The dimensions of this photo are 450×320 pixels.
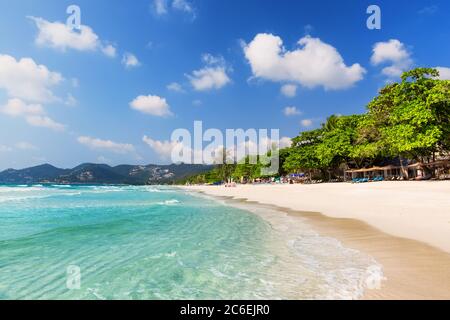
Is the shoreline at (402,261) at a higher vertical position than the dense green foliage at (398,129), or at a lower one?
lower

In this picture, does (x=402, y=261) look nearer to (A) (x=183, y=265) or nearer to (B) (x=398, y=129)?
(A) (x=183, y=265)

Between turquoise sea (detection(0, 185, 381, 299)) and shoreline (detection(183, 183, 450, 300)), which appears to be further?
turquoise sea (detection(0, 185, 381, 299))

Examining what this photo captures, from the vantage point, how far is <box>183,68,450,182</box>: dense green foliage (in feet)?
106

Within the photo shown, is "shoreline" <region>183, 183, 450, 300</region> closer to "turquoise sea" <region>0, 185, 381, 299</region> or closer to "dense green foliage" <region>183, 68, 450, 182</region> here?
"turquoise sea" <region>0, 185, 381, 299</region>

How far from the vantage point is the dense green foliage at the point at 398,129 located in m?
32.4

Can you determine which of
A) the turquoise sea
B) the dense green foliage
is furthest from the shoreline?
the dense green foliage

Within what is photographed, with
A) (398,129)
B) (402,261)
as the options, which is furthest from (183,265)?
(398,129)

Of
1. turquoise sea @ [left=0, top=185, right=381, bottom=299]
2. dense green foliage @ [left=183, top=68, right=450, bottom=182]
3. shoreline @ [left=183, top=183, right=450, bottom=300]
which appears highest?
dense green foliage @ [left=183, top=68, right=450, bottom=182]

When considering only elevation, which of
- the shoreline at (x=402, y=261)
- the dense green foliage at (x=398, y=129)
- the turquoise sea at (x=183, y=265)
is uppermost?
the dense green foliage at (x=398, y=129)

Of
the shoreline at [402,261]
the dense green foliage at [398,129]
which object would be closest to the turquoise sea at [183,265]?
the shoreline at [402,261]

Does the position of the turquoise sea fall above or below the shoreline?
below

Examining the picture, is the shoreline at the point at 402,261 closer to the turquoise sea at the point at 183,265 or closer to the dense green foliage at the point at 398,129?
the turquoise sea at the point at 183,265

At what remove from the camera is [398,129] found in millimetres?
34375
